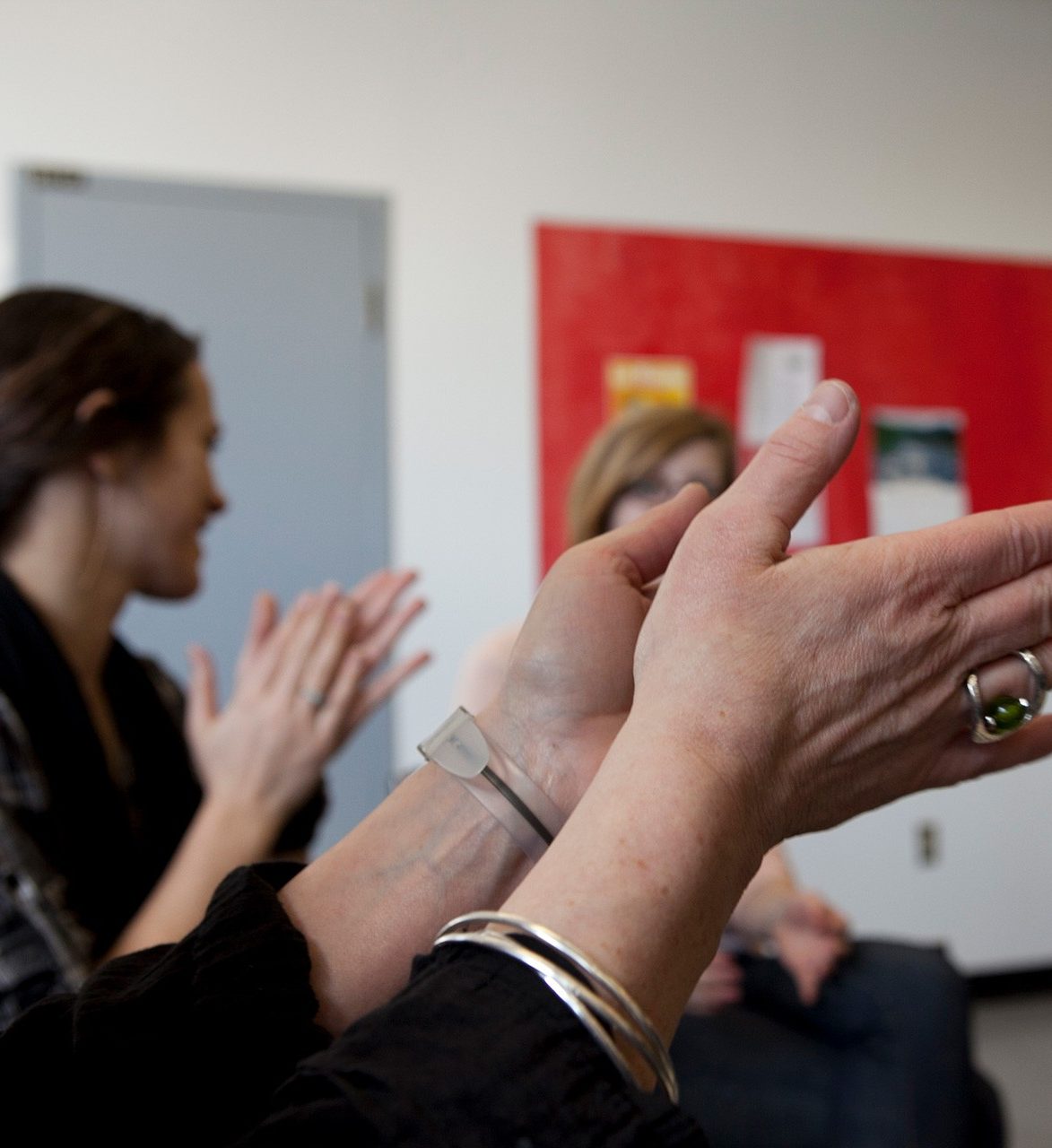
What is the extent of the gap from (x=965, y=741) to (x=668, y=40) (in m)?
2.53

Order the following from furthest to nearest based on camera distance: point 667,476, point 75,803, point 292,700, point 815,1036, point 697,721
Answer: point 667,476
point 815,1036
point 292,700
point 75,803
point 697,721

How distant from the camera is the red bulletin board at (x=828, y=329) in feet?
8.48

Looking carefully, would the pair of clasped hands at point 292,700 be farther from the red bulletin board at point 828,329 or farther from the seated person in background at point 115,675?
the red bulletin board at point 828,329

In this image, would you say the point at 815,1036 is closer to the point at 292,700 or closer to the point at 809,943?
the point at 809,943

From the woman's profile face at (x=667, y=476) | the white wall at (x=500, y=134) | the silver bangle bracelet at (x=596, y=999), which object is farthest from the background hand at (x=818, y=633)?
the white wall at (x=500, y=134)

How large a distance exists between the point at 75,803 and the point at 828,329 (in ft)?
7.35

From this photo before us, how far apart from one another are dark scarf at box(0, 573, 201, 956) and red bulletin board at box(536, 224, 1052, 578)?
4.98 feet

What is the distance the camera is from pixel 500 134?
2557mm

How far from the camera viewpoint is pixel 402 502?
2.47 meters

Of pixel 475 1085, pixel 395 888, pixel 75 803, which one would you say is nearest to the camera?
pixel 475 1085

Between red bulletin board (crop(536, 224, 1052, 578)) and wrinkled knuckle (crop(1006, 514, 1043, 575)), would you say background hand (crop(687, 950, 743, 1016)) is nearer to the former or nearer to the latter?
wrinkled knuckle (crop(1006, 514, 1043, 575))

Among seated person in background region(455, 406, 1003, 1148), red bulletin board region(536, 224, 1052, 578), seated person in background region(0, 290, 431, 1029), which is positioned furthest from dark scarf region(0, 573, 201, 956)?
red bulletin board region(536, 224, 1052, 578)

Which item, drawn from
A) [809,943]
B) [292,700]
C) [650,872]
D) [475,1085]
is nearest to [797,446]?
[650,872]

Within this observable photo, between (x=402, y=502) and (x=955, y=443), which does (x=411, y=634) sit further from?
(x=955, y=443)
